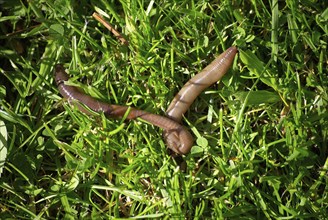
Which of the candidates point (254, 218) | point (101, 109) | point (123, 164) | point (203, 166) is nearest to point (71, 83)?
point (101, 109)

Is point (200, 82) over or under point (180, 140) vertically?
over

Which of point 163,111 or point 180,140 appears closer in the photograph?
point 180,140

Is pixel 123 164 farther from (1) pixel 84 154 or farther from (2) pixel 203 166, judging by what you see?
(2) pixel 203 166

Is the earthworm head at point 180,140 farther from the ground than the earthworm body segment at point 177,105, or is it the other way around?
the earthworm body segment at point 177,105

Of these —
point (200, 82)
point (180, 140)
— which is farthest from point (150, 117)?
point (200, 82)

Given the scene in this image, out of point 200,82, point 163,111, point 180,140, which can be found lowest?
point 180,140

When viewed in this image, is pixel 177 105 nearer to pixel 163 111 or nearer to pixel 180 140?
pixel 163 111
